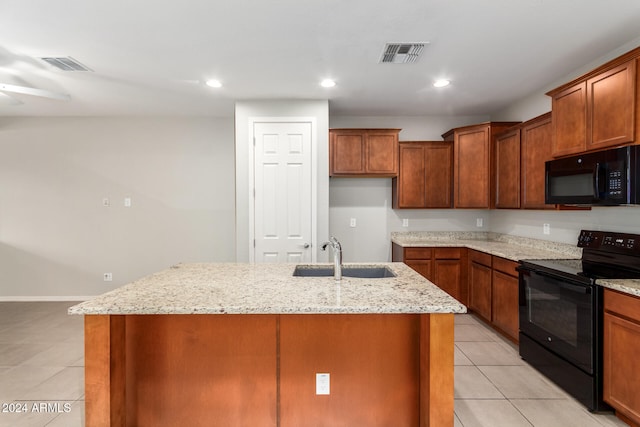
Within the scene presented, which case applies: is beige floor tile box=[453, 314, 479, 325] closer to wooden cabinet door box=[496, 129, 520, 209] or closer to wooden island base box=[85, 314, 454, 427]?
wooden cabinet door box=[496, 129, 520, 209]

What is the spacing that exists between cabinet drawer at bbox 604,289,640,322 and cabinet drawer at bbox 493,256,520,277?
3.09 ft

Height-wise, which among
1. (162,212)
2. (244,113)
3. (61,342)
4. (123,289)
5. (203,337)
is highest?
(244,113)

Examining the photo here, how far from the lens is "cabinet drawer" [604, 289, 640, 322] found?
1.82m

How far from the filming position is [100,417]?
155cm

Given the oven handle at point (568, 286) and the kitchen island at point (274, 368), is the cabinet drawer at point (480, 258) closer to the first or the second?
the oven handle at point (568, 286)

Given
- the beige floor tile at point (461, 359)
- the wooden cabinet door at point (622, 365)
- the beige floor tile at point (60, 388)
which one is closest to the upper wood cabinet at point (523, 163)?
the wooden cabinet door at point (622, 365)

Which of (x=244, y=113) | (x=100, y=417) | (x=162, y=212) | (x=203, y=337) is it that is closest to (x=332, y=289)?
(x=203, y=337)

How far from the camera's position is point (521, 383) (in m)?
2.43

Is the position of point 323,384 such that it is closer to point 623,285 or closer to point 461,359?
point 461,359

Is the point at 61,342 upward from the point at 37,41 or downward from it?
downward

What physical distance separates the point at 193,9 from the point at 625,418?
150 inches

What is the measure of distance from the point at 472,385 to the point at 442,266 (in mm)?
1648

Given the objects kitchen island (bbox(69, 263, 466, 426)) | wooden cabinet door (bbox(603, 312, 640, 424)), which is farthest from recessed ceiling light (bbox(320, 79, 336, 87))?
wooden cabinet door (bbox(603, 312, 640, 424))

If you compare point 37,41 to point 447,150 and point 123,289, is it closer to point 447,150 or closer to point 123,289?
point 123,289
